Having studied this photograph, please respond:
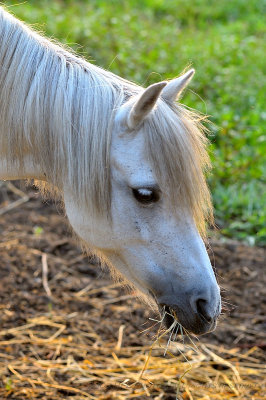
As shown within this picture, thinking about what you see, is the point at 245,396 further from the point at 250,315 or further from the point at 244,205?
the point at 244,205

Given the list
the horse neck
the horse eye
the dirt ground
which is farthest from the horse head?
the dirt ground

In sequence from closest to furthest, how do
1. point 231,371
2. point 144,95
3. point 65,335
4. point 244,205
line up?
1. point 144,95
2. point 231,371
3. point 65,335
4. point 244,205

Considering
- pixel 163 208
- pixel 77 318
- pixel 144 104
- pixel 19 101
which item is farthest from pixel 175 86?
pixel 77 318

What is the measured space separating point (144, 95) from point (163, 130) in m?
0.17

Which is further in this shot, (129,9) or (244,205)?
(129,9)

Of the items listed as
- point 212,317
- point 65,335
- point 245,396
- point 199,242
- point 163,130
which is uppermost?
point 163,130

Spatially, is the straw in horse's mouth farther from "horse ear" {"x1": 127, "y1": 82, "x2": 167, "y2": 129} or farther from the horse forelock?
"horse ear" {"x1": 127, "y1": 82, "x2": 167, "y2": 129}

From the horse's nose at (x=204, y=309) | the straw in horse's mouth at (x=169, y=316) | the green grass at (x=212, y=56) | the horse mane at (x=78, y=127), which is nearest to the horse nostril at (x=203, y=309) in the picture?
the horse's nose at (x=204, y=309)

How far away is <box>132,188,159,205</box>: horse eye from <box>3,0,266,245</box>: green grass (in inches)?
81.9

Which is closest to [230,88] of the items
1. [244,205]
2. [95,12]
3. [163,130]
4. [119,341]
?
[244,205]

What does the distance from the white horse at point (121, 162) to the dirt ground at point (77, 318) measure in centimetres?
36

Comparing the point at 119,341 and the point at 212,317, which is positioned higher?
the point at 212,317

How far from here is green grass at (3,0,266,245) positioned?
5508 millimetres

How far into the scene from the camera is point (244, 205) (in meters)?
5.38
